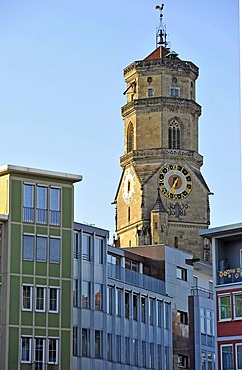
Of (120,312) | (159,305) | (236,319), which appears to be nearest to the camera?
(236,319)

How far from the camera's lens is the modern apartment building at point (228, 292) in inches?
2566

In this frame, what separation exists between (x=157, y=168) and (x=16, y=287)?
7773cm

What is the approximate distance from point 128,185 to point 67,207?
250 feet

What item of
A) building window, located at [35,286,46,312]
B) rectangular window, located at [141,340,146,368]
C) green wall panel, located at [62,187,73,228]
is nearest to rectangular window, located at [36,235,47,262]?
building window, located at [35,286,46,312]

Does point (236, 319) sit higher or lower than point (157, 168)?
lower

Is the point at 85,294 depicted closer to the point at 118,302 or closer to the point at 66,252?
the point at 66,252

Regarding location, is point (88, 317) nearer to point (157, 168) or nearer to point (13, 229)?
point (13, 229)

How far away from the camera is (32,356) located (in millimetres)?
67000

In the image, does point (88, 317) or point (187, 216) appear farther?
point (187, 216)

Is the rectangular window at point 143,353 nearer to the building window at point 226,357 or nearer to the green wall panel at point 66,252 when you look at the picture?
the green wall panel at point 66,252

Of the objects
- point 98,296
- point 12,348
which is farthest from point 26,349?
point 98,296

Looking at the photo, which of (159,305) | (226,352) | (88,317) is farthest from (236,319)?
(159,305)

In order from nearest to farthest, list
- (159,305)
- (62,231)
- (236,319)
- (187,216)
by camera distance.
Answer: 1. (236,319)
2. (62,231)
3. (159,305)
4. (187,216)

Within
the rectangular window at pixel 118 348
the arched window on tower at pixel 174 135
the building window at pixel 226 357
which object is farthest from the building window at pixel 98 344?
the arched window on tower at pixel 174 135
